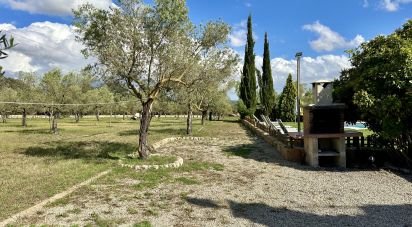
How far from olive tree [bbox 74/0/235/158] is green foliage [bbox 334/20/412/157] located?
627 cm

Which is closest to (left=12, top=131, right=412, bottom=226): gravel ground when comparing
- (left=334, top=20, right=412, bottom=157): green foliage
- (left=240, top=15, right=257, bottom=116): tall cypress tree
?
(left=334, top=20, right=412, bottom=157): green foliage

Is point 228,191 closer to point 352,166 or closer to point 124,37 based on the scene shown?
point 352,166

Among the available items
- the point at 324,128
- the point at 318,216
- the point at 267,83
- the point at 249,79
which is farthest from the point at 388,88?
the point at 267,83

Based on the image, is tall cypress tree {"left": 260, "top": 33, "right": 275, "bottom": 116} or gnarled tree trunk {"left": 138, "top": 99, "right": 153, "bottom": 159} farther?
tall cypress tree {"left": 260, "top": 33, "right": 275, "bottom": 116}

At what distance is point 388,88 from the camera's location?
37.4ft

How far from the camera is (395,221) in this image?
6.97 m

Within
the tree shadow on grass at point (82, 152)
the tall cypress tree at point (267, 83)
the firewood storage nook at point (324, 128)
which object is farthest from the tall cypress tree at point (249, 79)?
the firewood storage nook at point (324, 128)

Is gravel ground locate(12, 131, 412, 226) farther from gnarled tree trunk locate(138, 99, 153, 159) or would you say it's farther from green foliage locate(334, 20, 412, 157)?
gnarled tree trunk locate(138, 99, 153, 159)

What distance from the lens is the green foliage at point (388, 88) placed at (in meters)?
11.0

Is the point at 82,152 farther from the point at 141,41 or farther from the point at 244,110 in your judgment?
the point at 244,110

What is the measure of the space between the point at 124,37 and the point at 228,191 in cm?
787

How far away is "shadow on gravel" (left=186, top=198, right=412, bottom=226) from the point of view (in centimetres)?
691

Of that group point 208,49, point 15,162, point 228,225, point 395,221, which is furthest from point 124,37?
point 395,221

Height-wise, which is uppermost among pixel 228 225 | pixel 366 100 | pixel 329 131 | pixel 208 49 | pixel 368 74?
pixel 208 49
